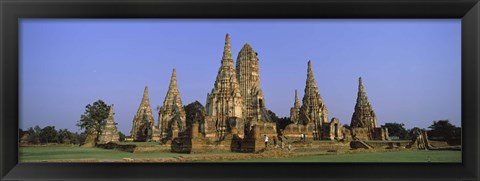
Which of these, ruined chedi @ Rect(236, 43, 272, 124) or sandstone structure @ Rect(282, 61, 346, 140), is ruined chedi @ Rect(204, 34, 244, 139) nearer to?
sandstone structure @ Rect(282, 61, 346, 140)

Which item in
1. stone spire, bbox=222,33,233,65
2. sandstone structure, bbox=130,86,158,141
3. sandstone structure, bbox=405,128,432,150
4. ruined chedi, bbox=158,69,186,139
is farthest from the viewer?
sandstone structure, bbox=130,86,158,141

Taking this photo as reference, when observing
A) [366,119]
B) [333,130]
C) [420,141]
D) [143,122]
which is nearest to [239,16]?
[420,141]

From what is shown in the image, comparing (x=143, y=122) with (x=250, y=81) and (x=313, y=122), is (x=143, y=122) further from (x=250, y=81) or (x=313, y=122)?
(x=313, y=122)

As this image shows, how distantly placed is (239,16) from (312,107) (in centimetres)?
3112

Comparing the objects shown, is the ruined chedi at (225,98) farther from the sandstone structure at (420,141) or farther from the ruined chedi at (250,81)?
the sandstone structure at (420,141)

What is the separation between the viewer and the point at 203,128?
2434 cm

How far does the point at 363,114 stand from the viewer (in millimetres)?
35562

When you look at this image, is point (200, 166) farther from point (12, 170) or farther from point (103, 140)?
point (103, 140)

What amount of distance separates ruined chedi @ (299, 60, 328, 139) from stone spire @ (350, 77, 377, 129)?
3068 millimetres

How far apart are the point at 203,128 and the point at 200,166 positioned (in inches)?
788

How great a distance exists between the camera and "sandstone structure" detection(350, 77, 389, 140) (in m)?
32.8

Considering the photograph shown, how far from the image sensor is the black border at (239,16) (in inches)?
168

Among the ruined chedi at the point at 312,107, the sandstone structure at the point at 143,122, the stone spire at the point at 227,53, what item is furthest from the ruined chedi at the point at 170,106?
the ruined chedi at the point at 312,107

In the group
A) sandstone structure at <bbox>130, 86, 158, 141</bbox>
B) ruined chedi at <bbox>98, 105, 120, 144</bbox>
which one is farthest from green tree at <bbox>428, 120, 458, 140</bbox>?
sandstone structure at <bbox>130, 86, 158, 141</bbox>
